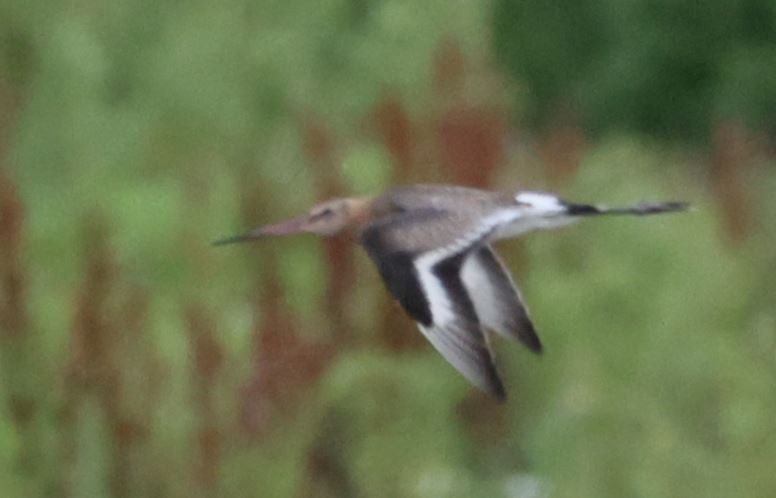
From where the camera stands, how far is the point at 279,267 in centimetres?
671

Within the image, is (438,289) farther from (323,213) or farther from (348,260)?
(348,260)

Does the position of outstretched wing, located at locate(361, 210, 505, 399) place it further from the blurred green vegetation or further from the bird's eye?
the blurred green vegetation

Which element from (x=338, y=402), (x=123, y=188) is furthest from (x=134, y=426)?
(x=123, y=188)

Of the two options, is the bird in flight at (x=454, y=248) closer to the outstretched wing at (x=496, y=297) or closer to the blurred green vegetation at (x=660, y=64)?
the outstretched wing at (x=496, y=297)

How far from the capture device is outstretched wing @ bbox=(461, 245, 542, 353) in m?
6.11

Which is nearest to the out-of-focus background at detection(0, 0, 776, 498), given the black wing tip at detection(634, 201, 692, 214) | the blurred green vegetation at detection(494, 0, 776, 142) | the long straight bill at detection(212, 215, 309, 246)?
the blurred green vegetation at detection(494, 0, 776, 142)

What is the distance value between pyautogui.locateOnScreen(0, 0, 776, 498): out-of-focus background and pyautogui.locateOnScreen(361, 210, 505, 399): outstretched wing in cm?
37

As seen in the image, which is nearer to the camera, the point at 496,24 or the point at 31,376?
the point at 31,376

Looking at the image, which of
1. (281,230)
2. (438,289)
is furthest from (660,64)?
(438,289)

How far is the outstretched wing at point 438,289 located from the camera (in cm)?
538

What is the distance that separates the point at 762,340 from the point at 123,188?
177cm

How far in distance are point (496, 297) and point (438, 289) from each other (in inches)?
30.6

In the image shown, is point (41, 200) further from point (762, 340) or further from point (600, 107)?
point (600, 107)

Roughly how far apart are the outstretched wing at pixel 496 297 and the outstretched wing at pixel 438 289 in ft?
1.49
